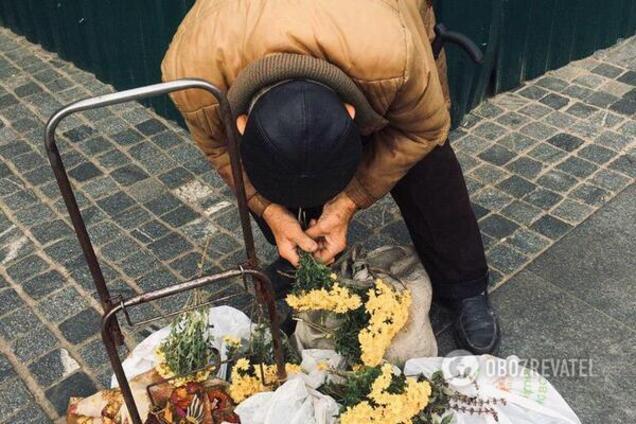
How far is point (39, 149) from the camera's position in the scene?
4.34 meters

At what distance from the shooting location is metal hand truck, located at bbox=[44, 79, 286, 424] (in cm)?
167

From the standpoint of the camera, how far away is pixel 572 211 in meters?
3.70

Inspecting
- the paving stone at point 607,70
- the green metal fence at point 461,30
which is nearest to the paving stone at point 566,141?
the green metal fence at point 461,30

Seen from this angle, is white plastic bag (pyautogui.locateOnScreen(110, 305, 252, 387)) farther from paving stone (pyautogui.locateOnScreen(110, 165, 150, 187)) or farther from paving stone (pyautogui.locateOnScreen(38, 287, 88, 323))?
paving stone (pyautogui.locateOnScreen(110, 165, 150, 187))

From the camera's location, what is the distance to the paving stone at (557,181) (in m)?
3.86

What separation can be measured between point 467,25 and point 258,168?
2489 millimetres

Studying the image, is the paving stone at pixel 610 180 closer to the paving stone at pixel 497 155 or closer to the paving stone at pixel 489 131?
the paving stone at pixel 497 155

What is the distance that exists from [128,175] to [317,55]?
232 cm

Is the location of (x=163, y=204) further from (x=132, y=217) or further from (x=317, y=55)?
(x=317, y=55)

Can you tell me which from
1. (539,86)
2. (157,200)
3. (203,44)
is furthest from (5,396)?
(539,86)

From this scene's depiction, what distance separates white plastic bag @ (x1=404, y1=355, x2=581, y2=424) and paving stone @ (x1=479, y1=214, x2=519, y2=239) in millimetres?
1051

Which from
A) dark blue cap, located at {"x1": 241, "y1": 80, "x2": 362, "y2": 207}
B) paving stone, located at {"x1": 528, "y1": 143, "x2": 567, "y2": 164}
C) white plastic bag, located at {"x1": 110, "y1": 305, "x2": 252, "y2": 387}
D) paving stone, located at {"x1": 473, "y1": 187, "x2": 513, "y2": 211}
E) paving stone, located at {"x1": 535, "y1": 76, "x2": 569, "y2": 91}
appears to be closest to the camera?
dark blue cap, located at {"x1": 241, "y1": 80, "x2": 362, "y2": 207}

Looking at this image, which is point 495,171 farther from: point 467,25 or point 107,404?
point 107,404

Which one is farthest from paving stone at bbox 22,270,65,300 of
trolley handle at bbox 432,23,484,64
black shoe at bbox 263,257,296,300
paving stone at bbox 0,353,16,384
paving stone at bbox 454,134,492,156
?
paving stone at bbox 454,134,492,156
